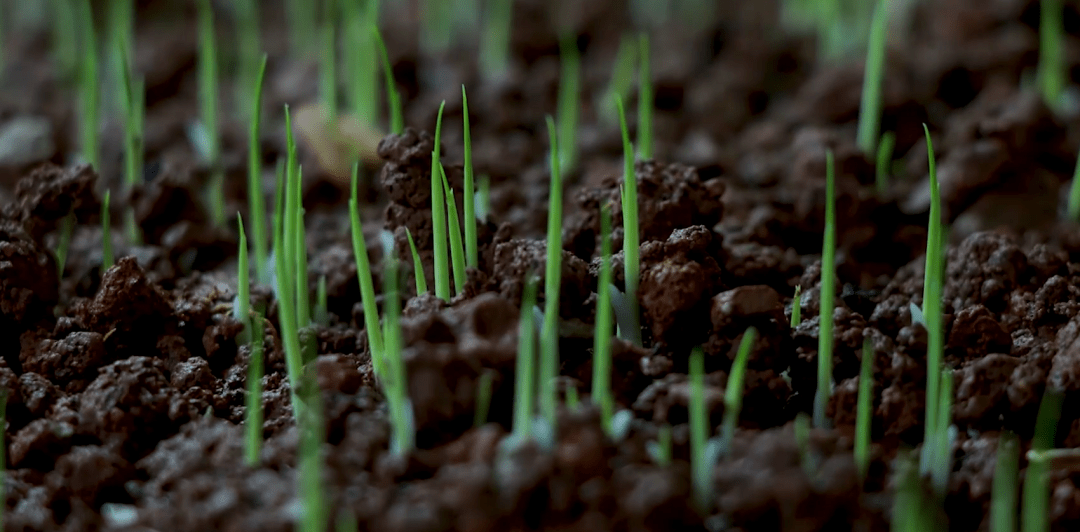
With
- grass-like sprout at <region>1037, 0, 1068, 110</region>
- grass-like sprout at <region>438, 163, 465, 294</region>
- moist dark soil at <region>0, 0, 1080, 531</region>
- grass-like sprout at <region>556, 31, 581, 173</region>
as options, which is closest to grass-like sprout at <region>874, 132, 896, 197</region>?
moist dark soil at <region>0, 0, 1080, 531</region>

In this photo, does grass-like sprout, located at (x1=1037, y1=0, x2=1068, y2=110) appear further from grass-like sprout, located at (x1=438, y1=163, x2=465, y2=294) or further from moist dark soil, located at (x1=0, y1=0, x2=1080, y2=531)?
grass-like sprout, located at (x1=438, y1=163, x2=465, y2=294)

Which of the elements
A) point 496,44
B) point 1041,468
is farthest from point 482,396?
point 496,44

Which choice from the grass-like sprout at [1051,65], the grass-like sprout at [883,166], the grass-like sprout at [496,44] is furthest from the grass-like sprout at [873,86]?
the grass-like sprout at [496,44]

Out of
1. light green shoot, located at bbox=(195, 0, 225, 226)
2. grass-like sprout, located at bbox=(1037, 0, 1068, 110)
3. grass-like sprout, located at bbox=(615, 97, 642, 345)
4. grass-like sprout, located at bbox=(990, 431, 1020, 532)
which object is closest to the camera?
grass-like sprout, located at bbox=(990, 431, 1020, 532)

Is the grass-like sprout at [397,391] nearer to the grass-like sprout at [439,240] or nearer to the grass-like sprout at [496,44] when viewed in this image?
the grass-like sprout at [439,240]

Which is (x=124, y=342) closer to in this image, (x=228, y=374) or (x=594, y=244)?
(x=228, y=374)

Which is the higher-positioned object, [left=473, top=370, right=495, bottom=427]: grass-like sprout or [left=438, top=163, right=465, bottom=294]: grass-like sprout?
[left=438, top=163, right=465, bottom=294]: grass-like sprout
